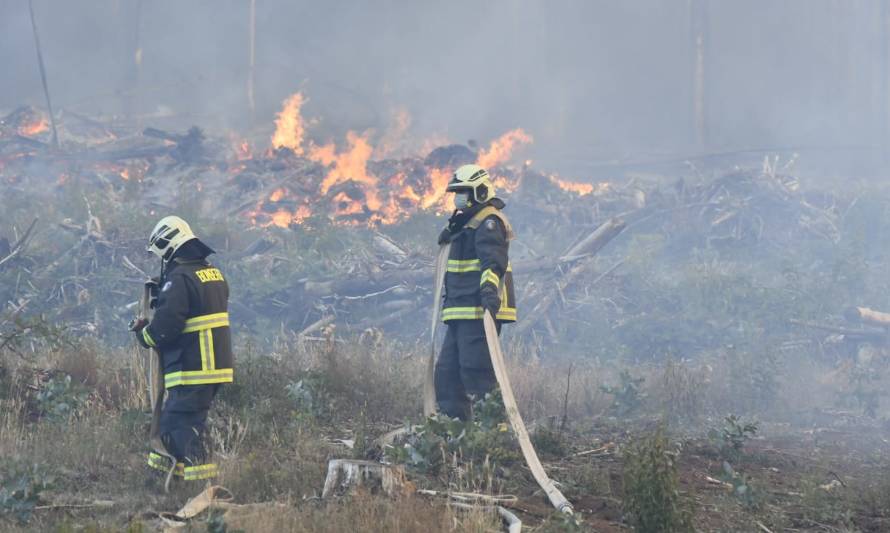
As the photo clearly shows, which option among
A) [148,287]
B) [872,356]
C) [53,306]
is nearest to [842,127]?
[872,356]

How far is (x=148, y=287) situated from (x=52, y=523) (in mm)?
1888

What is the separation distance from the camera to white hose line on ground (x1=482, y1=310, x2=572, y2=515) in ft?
19.7

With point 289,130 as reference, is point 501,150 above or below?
below

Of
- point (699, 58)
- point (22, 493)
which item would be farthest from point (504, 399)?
point (699, 58)

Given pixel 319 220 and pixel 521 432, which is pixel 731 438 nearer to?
pixel 521 432

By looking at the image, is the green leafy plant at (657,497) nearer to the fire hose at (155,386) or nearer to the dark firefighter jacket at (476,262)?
the dark firefighter jacket at (476,262)

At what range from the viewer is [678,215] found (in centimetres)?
1716

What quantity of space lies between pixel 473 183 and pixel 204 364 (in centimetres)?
265

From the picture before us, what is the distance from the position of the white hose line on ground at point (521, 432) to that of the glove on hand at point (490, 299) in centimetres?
6

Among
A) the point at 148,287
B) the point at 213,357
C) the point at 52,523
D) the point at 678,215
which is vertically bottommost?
the point at 52,523

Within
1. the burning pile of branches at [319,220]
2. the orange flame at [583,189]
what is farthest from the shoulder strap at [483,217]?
the orange flame at [583,189]

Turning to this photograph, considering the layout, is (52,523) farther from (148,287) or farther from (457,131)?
(457,131)

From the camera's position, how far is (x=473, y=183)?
7.93m

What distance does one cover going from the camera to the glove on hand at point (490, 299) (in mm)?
7426
